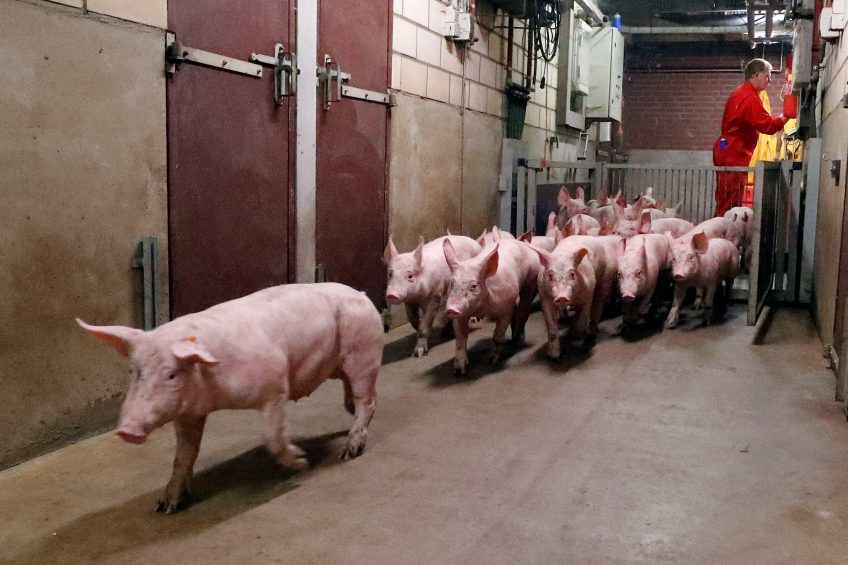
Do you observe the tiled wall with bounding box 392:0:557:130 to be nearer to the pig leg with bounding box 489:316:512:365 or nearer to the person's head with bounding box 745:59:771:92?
the pig leg with bounding box 489:316:512:365

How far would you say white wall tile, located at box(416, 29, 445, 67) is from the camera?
289 inches

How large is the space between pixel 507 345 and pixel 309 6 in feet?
9.11

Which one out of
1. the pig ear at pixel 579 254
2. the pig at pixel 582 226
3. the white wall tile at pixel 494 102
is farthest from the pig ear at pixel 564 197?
the pig ear at pixel 579 254

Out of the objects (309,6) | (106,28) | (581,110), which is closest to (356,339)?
(106,28)

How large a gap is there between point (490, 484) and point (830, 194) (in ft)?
14.9

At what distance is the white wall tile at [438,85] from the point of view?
7.55 m

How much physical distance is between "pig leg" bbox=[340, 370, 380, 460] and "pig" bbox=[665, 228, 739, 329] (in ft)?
12.7

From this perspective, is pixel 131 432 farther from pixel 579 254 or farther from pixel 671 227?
pixel 671 227

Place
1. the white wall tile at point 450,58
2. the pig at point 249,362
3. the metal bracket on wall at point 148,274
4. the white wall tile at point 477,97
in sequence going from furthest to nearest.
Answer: the white wall tile at point 477,97 → the white wall tile at point 450,58 → the metal bracket on wall at point 148,274 → the pig at point 249,362

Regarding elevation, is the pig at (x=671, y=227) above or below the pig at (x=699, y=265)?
above

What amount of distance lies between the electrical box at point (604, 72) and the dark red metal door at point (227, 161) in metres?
7.86

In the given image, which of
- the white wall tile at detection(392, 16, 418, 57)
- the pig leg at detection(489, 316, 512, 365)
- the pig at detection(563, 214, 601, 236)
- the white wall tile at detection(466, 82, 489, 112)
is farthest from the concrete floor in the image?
the white wall tile at detection(466, 82, 489, 112)

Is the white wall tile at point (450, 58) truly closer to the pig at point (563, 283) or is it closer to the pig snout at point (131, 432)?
the pig at point (563, 283)

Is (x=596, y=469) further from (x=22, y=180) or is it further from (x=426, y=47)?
(x=426, y=47)
